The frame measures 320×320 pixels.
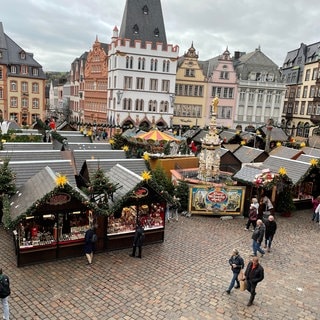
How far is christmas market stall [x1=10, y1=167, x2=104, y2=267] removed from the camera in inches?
457

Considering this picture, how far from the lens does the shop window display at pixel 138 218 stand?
44.4 ft

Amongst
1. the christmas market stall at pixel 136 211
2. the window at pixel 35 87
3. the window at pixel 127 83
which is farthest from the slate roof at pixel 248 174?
the window at pixel 35 87

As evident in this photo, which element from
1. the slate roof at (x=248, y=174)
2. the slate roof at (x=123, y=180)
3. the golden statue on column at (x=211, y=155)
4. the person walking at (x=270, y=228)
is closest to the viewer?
the slate roof at (x=123, y=180)

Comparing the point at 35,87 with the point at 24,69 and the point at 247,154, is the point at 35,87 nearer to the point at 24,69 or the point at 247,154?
the point at 24,69

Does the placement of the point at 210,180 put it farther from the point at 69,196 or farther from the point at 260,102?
the point at 260,102

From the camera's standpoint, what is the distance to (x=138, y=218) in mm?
13867

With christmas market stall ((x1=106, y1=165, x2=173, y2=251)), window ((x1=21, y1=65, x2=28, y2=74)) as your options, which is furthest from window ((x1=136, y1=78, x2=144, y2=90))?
christmas market stall ((x1=106, y1=165, x2=173, y2=251))

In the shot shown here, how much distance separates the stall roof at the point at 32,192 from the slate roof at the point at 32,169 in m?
0.93

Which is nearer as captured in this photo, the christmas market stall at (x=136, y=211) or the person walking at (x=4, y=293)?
the person walking at (x=4, y=293)

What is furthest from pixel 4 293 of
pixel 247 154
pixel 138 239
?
pixel 247 154

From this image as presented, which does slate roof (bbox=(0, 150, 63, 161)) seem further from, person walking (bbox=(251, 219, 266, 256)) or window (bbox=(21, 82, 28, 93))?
window (bbox=(21, 82, 28, 93))

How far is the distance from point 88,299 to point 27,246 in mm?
3164

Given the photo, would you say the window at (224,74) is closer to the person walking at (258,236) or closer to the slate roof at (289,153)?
the slate roof at (289,153)

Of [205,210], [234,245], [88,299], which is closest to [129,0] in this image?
[205,210]
